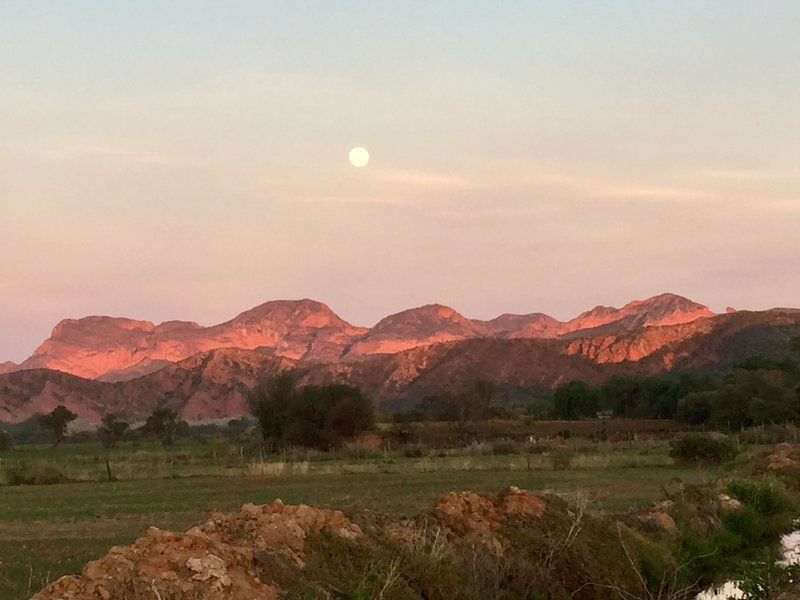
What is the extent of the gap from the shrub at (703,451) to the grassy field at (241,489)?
3.46 ft

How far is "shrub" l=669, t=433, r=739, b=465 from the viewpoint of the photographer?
55344 millimetres

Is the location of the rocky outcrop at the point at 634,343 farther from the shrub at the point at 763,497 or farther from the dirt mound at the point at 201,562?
the dirt mound at the point at 201,562

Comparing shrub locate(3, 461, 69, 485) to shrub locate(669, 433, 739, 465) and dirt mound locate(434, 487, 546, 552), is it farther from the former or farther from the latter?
dirt mound locate(434, 487, 546, 552)

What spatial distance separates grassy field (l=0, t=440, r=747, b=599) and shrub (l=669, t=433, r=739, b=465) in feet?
3.46

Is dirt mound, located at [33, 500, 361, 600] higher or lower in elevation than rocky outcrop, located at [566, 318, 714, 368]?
higher

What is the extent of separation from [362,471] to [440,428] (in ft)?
143

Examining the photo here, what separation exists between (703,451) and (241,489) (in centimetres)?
2544

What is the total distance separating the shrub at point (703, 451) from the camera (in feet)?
182

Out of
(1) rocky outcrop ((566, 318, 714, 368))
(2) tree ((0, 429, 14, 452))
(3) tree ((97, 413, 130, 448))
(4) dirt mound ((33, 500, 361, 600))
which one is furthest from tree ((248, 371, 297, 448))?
(1) rocky outcrop ((566, 318, 714, 368))

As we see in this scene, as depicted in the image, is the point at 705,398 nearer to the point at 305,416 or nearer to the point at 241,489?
the point at 305,416

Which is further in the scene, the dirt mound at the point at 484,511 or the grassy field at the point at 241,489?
the grassy field at the point at 241,489

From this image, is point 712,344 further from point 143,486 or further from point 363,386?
point 143,486

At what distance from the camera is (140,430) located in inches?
5128

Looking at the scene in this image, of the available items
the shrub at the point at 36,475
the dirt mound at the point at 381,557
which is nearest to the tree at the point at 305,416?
the shrub at the point at 36,475
